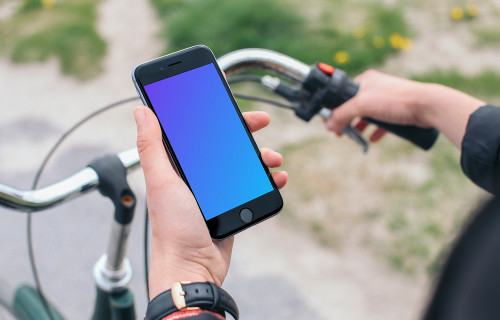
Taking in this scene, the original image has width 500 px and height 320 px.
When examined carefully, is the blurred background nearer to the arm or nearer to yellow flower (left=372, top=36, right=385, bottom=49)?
yellow flower (left=372, top=36, right=385, bottom=49)

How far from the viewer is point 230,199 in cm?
89

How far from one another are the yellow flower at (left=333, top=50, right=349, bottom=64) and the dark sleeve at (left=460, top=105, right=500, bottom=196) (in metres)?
2.08

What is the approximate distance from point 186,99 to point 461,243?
1.97 ft

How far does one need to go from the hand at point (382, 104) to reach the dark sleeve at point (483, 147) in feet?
0.47

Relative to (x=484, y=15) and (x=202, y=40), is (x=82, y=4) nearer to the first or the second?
(x=202, y=40)

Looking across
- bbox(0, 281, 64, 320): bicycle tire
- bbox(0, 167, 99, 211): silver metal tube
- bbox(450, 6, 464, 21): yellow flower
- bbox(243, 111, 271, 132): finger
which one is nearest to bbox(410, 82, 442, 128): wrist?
bbox(243, 111, 271, 132): finger

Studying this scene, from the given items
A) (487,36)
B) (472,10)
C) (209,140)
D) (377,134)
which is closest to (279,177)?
(209,140)

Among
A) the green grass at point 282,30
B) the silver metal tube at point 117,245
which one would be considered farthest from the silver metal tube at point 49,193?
the green grass at point 282,30

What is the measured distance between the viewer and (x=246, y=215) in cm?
89

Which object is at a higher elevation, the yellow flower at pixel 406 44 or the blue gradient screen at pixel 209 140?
the blue gradient screen at pixel 209 140

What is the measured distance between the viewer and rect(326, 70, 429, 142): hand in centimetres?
112

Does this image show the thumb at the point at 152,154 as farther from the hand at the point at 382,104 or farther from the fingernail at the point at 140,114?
the hand at the point at 382,104

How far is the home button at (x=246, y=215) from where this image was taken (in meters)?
0.89

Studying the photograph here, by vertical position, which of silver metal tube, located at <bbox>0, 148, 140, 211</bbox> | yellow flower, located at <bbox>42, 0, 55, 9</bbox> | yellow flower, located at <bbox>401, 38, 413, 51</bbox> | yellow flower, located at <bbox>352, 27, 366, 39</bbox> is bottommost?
yellow flower, located at <bbox>401, 38, 413, 51</bbox>
